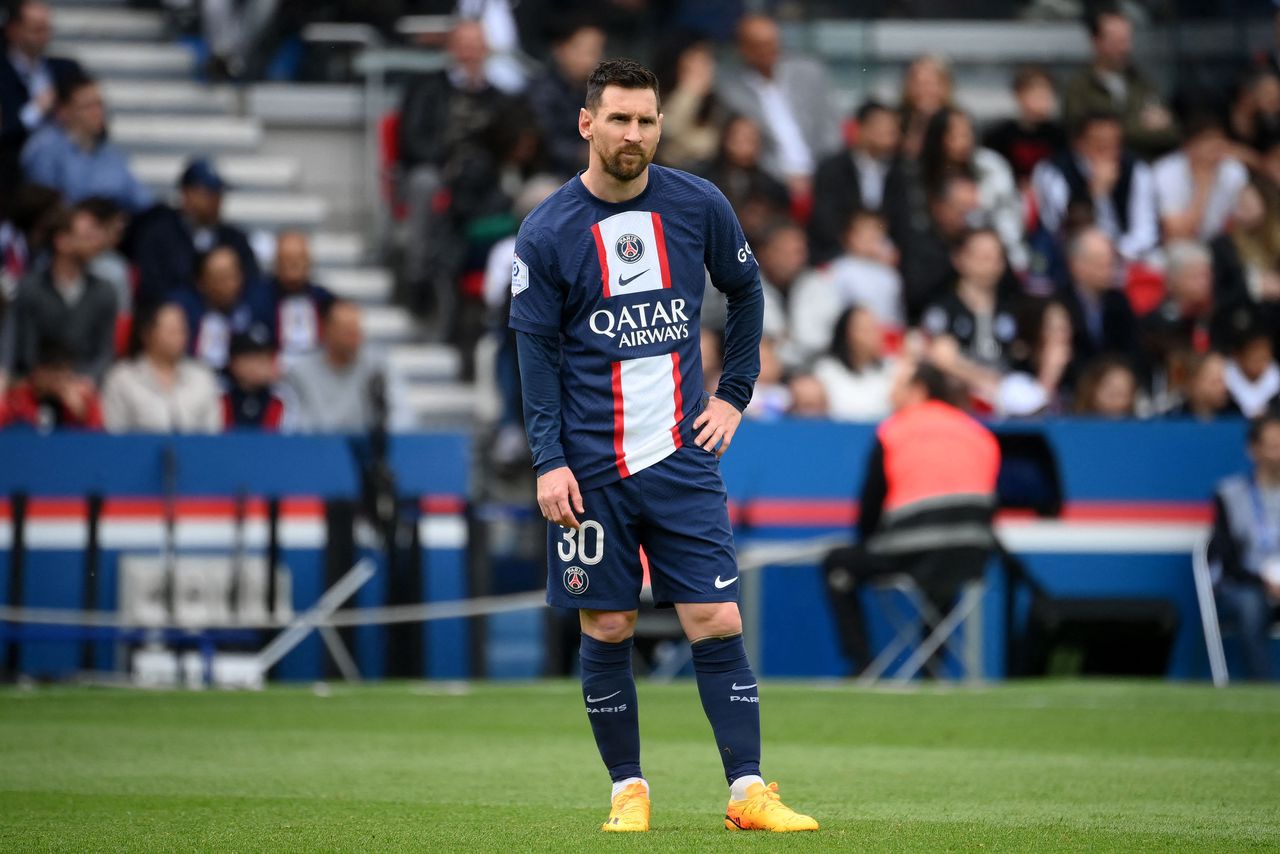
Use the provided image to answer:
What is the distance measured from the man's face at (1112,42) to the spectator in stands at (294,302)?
7387 millimetres

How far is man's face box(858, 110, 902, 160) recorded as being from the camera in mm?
16609

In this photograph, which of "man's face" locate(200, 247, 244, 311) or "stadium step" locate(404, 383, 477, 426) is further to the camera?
"stadium step" locate(404, 383, 477, 426)

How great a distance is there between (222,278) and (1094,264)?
6361 mm

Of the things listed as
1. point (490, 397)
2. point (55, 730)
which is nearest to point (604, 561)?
point (55, 730)

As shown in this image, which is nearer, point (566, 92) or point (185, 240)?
point (185, 240)

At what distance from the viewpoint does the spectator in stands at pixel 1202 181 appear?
17.7 m

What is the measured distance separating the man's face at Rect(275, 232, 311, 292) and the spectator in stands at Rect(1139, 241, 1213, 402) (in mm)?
6163

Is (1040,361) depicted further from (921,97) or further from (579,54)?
(579,54)

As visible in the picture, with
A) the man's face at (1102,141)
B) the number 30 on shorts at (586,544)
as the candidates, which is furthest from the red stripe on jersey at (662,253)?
the man's face at (1102,141)

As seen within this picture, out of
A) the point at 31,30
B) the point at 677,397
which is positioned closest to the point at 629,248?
the point at 677,397

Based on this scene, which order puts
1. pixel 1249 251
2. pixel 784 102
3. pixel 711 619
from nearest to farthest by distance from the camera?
pixel 711 619 → pixel 1249 251 → pixel 784 102

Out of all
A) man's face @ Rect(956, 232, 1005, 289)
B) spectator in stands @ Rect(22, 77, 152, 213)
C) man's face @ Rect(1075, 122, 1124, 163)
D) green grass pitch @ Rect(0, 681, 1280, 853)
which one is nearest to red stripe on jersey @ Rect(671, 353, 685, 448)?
green grass pitch @ Rect(0, 681, 1280, 853)

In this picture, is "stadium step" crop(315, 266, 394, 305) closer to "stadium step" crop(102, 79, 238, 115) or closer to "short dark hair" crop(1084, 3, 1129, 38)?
"stadium step" crop(102, 79, 238, 115)

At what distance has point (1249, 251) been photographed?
679 inches
